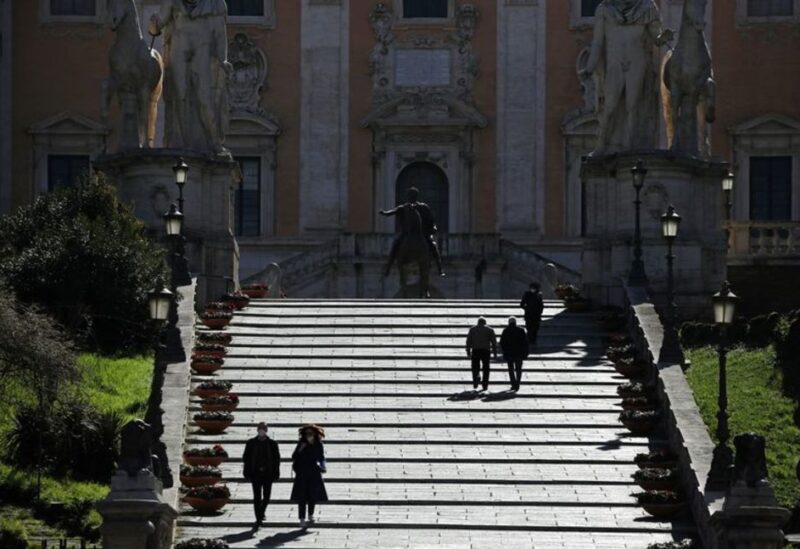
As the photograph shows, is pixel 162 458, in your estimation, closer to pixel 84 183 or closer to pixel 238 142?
pixel 84 183

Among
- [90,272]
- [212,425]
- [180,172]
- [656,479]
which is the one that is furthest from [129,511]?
[180,172]

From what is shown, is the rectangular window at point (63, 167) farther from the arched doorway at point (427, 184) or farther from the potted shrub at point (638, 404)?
the potted shrub at point (638, 404)

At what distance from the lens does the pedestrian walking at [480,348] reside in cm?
3778

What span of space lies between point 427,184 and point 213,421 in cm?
2982

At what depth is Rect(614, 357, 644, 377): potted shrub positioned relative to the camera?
1519 inches

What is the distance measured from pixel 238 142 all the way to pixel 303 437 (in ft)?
110

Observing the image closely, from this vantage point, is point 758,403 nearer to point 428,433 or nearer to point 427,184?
point 428,433

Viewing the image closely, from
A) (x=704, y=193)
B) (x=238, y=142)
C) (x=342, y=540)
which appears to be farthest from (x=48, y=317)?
(x=238, y=142)

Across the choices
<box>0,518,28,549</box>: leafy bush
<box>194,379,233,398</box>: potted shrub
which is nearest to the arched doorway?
<box>194,379,233,398</box>: potted shrub

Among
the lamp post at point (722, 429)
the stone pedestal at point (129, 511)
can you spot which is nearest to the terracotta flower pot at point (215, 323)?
the lamp post at point (722, 429)

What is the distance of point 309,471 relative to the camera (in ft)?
101

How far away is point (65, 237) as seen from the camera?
138 ft

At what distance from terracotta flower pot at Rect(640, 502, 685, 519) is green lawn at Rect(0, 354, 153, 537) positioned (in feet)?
24.2

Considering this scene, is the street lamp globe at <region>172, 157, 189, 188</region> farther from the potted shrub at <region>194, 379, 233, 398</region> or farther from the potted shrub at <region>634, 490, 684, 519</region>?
the potted shrub at <region>634, 490, 684, 519</region>
